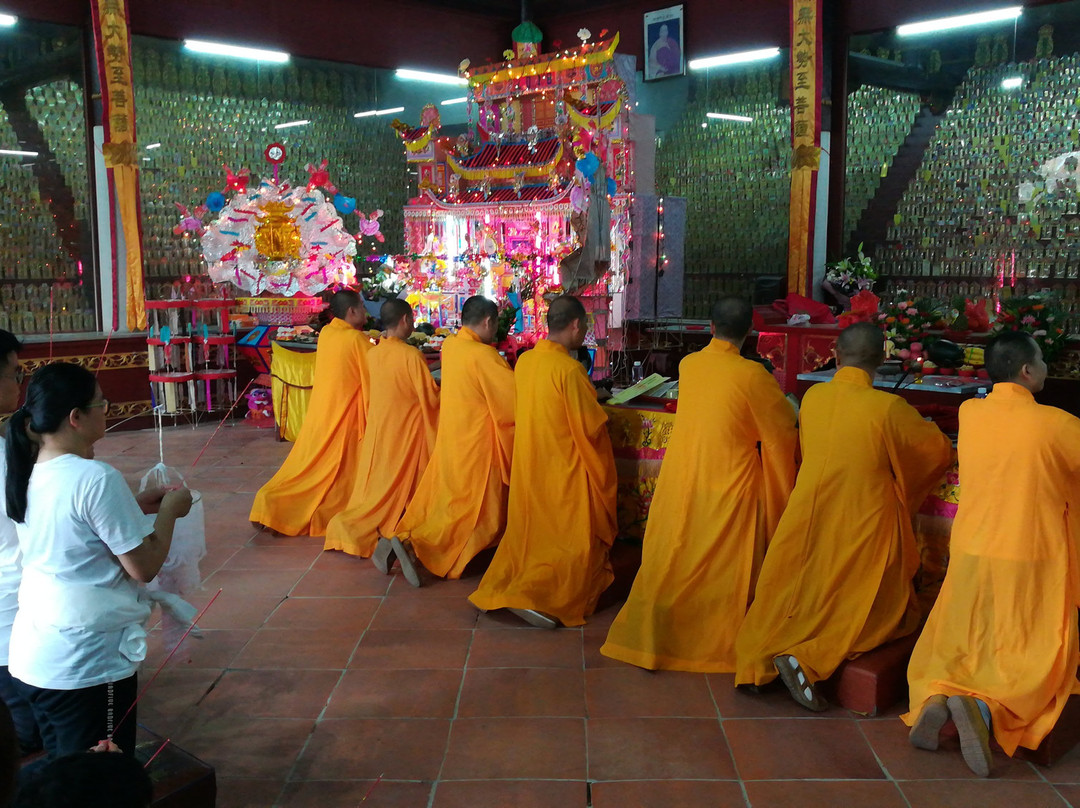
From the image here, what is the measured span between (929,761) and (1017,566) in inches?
28.7

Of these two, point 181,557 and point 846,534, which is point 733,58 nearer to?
point 846,534

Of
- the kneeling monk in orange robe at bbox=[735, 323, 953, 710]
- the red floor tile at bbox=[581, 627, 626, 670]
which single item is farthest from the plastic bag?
the kneeling monk in orange robe at bbox=[735, 323, 953, 710]

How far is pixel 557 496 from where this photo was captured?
4586 mm

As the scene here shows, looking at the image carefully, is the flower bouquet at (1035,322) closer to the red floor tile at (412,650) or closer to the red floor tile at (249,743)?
the red floor tile at (412,650)

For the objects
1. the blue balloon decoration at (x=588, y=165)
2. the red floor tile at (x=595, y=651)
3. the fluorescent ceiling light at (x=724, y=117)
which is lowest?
the red floor tile at (x=595, y=651)

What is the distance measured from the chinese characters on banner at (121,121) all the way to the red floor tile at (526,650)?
6995 millimetres

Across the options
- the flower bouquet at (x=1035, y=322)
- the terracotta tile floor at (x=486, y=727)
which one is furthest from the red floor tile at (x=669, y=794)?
the flower bouquet at (x=1035, y=322)

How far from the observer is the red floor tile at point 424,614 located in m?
4.53

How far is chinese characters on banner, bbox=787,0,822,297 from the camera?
970 cm

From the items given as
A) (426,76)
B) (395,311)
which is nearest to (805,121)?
(426,76)

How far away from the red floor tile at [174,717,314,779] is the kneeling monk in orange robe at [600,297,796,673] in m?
1.37

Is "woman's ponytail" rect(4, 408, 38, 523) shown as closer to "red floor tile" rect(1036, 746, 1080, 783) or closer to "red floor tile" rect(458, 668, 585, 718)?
"red floor tile" rect(458, 668, 585, 718)

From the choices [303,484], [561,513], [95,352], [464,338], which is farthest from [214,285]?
[561,513]

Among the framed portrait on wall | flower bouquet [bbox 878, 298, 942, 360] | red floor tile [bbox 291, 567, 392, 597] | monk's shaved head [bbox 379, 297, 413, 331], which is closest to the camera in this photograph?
red floor tile [bbox 291, 567, 392, 597]
